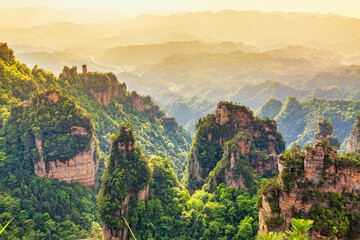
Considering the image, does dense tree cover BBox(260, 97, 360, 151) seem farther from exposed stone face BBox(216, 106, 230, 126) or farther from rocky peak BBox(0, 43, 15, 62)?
rocky peak BBox(0, 43, 15, 62)

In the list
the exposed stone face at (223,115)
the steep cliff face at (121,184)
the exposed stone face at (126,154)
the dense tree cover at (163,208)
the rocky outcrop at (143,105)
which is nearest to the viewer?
the steep cliff face at (121,184)

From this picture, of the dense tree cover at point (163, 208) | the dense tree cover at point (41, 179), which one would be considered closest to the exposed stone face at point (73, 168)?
the dense tree cover at point (41, 179)

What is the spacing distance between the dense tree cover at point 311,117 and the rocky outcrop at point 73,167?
85962 millimetres

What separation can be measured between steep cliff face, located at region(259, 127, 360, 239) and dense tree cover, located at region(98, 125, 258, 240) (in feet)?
30.0

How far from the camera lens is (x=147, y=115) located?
3935 inches

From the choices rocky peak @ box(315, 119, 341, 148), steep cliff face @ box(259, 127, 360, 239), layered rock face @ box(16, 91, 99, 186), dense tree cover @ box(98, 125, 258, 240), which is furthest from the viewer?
rocky peak @ box(315, 119, 341, 148)

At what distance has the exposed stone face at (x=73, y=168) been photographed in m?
52.6

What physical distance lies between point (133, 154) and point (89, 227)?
14756 millimetres

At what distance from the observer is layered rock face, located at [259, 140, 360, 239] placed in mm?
29984

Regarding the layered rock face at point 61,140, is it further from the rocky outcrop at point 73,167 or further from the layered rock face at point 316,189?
the layered rock face at point 316,189

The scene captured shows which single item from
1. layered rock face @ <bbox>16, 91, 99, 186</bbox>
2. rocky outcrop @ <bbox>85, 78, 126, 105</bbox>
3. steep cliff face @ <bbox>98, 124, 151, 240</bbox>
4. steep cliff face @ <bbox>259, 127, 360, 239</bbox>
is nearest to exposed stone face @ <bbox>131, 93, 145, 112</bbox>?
rocky outcrop @ <bbox>85, 78, 126, 105</bbox>

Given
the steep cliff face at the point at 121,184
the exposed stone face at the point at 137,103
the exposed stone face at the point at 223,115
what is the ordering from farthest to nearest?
the exposed stone face at the point at 137,103 → the exposed stone face at the point at 223,115 → the steep cliff face at the point at 121,184

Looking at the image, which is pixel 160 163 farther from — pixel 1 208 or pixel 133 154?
pixel 1 208

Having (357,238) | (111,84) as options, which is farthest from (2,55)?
(357,238)
